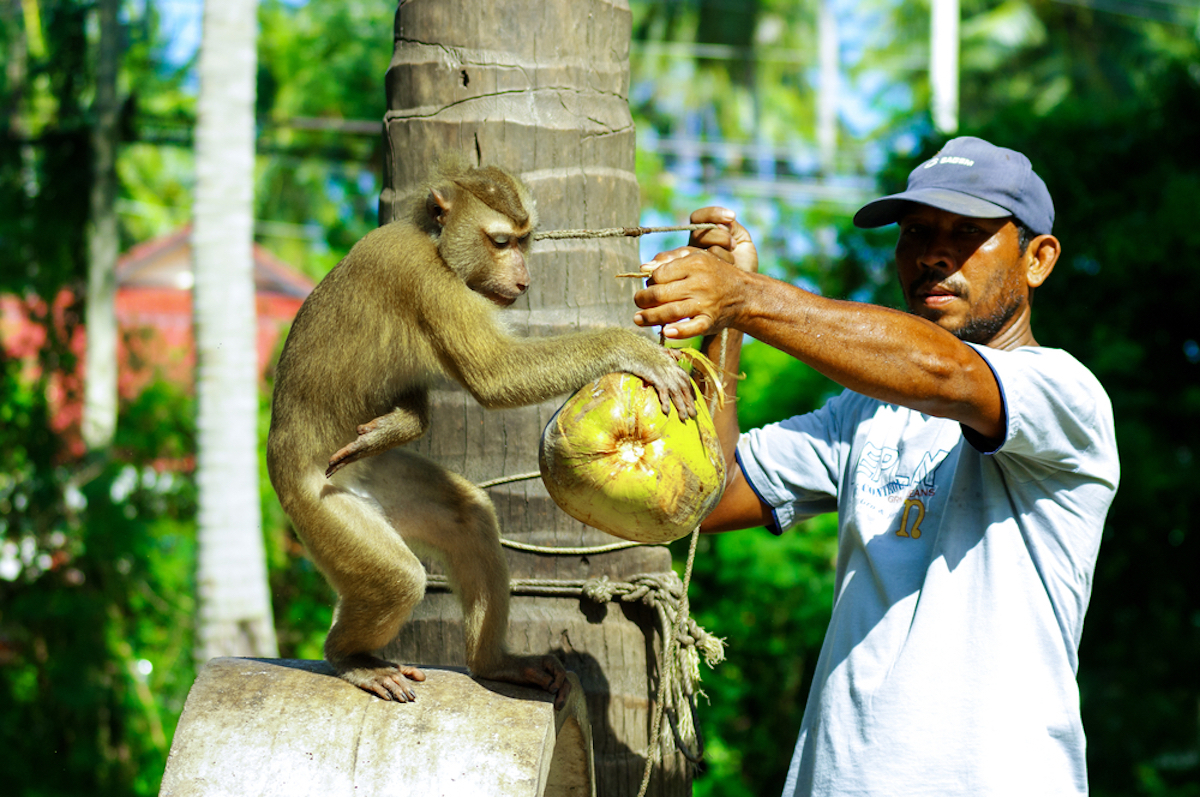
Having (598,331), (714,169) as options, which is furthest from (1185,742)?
(714,169)

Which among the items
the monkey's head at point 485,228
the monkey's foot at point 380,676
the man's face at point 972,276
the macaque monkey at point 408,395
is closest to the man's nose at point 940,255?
the man's face at point 972,276

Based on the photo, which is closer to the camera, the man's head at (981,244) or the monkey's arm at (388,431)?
the monkey's arm at (388,431)

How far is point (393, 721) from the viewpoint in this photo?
2.60 meters

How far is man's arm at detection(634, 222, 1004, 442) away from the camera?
102 inches

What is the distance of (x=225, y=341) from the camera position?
6988mm

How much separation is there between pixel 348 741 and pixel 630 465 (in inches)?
36.4

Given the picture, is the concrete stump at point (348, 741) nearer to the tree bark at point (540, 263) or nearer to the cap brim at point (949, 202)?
the tree bark at point (540, 263)

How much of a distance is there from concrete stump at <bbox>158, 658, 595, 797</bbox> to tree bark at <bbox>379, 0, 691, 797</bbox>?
69 centimetres

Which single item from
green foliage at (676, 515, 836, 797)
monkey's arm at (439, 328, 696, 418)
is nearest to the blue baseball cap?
monkey's arm at (439, 328, 696, 418)

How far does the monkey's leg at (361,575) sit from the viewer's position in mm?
2988

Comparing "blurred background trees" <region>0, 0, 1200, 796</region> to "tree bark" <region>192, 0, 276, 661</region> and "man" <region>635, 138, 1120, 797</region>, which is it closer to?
"tree bark" <region>192, 0, 276, 661</region>

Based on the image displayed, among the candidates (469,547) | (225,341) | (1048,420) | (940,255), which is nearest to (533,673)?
(469,547)

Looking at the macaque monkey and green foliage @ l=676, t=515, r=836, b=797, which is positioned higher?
the macaque monkey

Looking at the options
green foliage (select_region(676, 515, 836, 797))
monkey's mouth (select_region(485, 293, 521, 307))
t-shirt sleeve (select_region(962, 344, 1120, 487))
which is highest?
monkey's mouth (select_region(485, 293, 521, 307))
